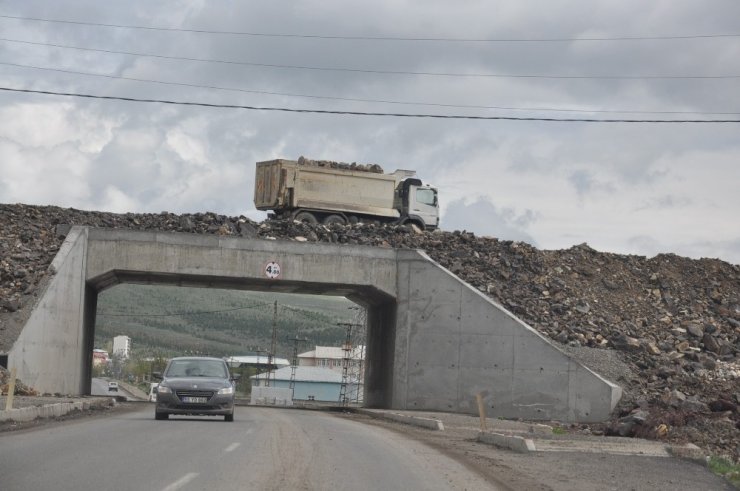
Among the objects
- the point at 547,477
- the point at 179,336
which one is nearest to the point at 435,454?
the point at 547,477

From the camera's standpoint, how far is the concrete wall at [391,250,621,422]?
3441 cm

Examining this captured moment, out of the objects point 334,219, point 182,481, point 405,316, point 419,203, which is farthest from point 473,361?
point 182,481

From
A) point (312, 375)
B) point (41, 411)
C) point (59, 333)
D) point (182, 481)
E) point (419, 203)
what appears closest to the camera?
point (182, 481)

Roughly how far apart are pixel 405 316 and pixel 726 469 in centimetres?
2009

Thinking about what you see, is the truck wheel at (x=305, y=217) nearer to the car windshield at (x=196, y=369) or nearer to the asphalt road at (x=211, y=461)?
the car windshield at (x=196, y=369)

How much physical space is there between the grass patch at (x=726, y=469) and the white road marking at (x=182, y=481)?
751 cm

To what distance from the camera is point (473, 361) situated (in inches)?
1399

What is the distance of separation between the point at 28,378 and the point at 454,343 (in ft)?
45.5

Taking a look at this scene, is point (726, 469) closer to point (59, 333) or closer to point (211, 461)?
point (211, 461)

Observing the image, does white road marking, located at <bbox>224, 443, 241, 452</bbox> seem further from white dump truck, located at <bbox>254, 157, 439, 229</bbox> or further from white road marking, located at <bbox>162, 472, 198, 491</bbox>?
white dump truck, located at <bbox>254, 157, 439, 229</bbox>

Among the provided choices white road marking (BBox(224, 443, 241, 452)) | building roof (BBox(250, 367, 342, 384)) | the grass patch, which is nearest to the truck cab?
the grass patch

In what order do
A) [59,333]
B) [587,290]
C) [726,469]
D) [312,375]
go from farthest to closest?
[312,375] → [587,290] → [59,333] → [726,469]

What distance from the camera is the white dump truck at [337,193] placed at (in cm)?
4256

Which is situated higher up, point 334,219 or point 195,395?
point 334,219
